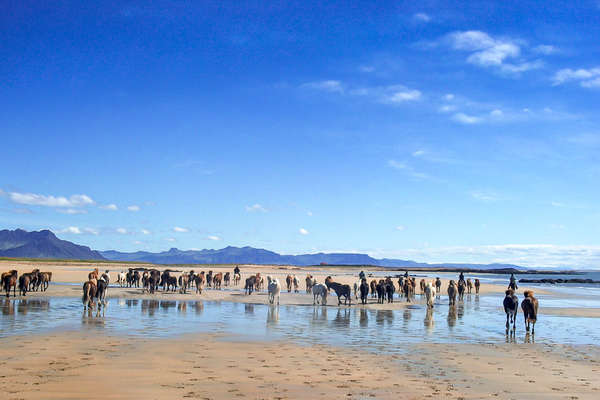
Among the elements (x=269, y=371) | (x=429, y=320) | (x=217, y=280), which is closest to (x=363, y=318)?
(x=429, y=320)

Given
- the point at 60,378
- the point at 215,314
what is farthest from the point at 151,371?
the point at 215,314

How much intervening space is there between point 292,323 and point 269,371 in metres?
9.15

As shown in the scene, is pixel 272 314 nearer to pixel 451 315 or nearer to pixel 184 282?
pixel 451 315

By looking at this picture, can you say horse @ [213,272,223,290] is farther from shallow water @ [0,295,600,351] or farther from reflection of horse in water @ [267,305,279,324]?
reflection of horse in water @ [267,305,279,324]

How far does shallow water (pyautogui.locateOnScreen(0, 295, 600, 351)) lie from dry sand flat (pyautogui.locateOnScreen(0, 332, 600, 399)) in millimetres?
1749

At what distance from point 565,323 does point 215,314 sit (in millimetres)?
15912

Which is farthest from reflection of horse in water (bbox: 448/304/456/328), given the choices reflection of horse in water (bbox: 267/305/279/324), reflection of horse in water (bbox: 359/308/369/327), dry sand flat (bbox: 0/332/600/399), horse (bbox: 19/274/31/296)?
horse (bbox: 19/274/31/296)

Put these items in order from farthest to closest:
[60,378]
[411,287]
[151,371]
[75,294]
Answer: [411,287]
[75,294]
[151,371]
[60,378]

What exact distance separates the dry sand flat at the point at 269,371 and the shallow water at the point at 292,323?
175 centimetres

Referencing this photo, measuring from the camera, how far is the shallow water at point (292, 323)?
17016 millimetres

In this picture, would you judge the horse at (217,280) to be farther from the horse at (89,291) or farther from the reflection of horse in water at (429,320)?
the reflection of horse in water at (429,320)

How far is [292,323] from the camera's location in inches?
805

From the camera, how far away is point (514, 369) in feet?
41.3

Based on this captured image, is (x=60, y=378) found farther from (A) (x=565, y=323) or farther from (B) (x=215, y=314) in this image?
(A) (x=565, y=323)
